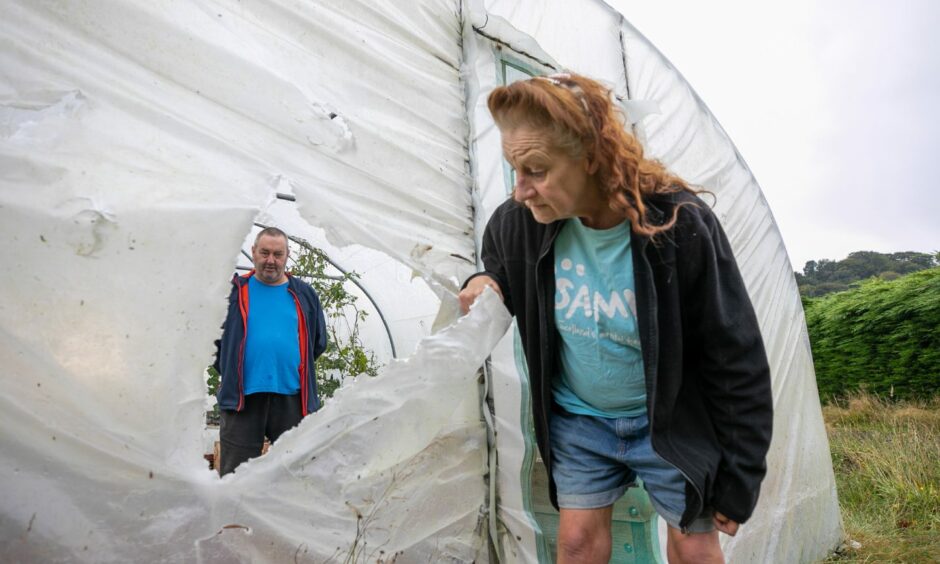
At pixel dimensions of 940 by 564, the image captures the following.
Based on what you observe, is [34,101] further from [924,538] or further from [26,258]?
[924,538]

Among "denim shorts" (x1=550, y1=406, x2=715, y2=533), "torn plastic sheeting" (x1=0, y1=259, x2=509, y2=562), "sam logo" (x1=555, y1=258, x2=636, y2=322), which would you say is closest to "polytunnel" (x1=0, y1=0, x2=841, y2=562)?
"torn plastic sheeting" (x1=0, y1=259, x2=509, y2=562)

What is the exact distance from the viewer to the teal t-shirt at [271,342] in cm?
336

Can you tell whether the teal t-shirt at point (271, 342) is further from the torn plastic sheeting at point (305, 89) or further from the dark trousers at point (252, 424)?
the torn plastic sheeting at point (305, 89)

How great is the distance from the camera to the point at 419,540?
200cm

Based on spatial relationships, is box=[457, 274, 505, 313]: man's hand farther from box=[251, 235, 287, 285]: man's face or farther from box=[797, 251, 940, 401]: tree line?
box=[797, 251, 940, 401]: tree line

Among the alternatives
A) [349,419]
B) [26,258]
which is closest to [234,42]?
[26,258]

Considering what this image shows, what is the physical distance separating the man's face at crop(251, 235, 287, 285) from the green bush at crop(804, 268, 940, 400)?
24.0ft

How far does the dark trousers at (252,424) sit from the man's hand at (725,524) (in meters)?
2.44

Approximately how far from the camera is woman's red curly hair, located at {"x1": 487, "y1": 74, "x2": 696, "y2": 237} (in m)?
1.43

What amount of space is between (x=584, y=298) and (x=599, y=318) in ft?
0.21

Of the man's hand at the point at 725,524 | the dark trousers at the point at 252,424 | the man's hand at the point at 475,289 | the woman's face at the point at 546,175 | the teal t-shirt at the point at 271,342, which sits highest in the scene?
the woman's face at the point at 546,175

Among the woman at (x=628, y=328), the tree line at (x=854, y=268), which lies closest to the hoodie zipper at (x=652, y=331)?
the woman at (x=628, y=328)

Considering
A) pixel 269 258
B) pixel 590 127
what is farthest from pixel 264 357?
pixel 590 127

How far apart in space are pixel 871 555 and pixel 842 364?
677 centimetres
